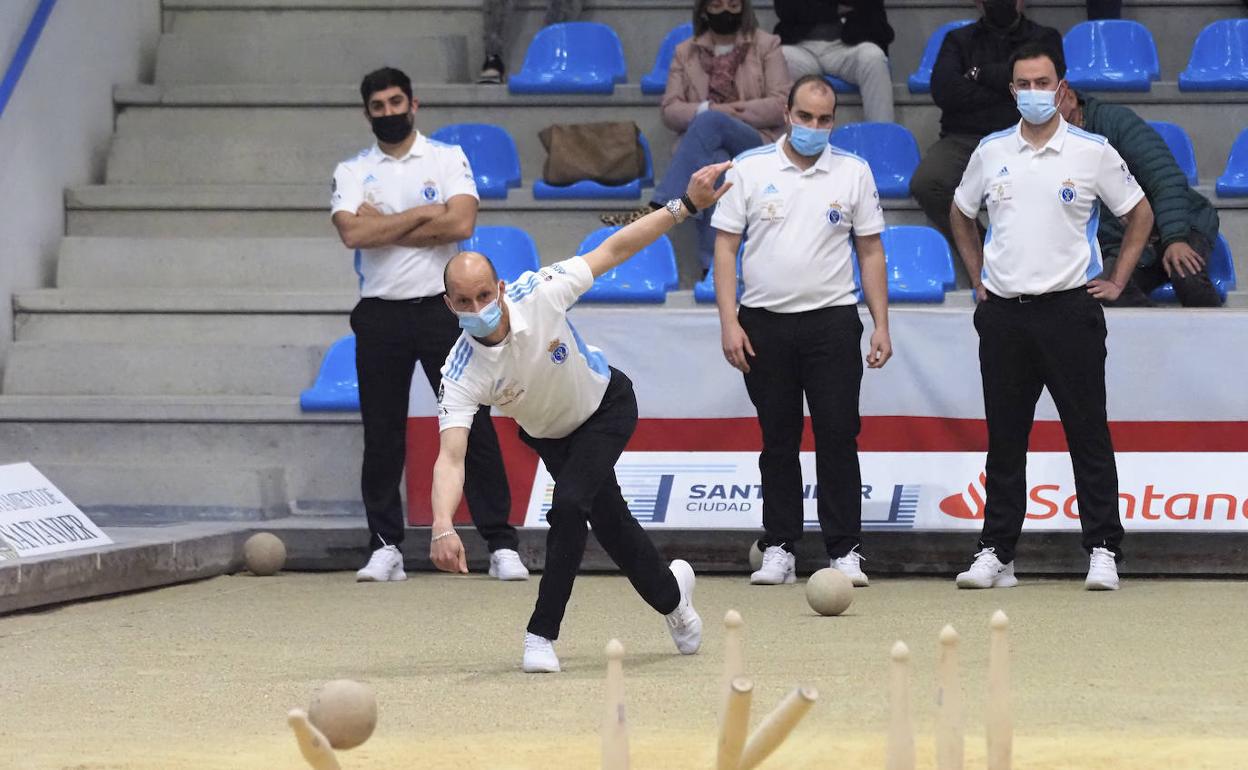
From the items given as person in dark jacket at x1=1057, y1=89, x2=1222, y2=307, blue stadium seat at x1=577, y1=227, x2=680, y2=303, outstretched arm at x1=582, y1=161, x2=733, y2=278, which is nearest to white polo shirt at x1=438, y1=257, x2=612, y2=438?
outstretched arm at x1=582, y1=161, x2=733, y2=278

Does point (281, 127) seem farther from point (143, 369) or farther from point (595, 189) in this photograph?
point (595, 189)

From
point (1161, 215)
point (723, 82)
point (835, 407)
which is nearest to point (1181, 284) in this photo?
point (1161, 215)

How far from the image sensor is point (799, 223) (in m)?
7.89

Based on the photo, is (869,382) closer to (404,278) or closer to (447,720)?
(404,278)

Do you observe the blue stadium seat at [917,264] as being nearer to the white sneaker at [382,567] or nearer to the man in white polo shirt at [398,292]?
the man in white polo shirt at [398,292]

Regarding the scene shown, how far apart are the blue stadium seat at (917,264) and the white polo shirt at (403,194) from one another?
251 centimetres

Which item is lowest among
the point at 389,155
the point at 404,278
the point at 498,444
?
the point at 498,444

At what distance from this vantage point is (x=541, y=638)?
579 centimetres

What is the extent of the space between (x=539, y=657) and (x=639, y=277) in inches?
174

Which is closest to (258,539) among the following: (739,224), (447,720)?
(739,224)

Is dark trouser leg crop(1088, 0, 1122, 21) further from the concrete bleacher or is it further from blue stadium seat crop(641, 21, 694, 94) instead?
blue stadium seat crop(641, 21, 694, 94)

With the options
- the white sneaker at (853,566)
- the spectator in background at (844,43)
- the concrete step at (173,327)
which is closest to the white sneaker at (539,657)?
the white sneaker at (853,566)

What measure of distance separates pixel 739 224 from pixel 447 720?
3.62 m

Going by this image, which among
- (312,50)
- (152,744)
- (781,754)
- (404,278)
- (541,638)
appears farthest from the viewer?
(312,50)
